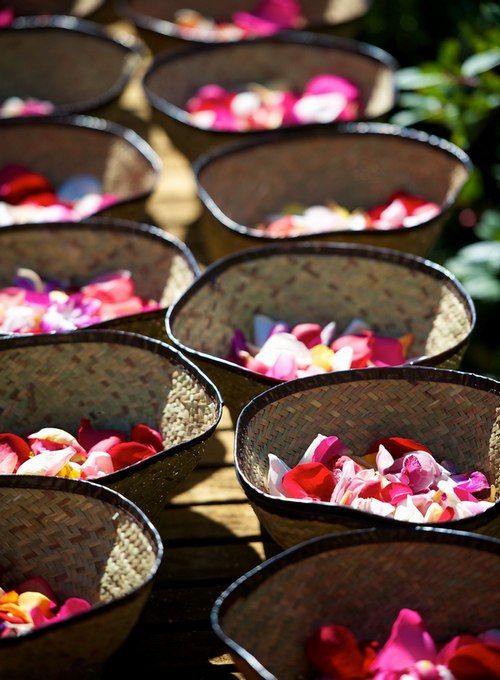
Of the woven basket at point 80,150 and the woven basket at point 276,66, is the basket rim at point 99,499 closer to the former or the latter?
the woven basket at point 80,150

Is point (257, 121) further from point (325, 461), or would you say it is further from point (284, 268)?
point (325, 461)

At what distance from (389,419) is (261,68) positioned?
6.30ft

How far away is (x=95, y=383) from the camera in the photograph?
6.67 feet

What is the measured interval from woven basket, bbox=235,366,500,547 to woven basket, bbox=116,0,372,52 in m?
2.10

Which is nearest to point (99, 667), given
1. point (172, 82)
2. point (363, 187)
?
point (363, 187)

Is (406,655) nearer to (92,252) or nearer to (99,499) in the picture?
(99,499)

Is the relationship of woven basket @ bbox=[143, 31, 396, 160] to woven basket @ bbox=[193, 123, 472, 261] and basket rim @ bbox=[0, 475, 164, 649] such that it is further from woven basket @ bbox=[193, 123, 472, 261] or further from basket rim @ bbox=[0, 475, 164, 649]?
basket rim @ bbox=[0, 475, 164, 649]

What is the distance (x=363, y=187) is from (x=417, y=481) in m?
1.33

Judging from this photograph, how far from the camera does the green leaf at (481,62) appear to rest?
323cm

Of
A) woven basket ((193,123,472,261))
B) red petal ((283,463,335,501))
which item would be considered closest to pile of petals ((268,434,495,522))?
red petal ((283,463,335,501))

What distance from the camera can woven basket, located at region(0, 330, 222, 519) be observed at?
1954mm

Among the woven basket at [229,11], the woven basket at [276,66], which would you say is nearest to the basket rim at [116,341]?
the woven basket at [276,66]

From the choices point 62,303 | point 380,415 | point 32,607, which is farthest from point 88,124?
point 32,607

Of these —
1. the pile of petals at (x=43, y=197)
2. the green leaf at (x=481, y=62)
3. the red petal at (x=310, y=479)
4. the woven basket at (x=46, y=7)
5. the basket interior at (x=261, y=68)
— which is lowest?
the pile of petals at (x=43, y=197)
